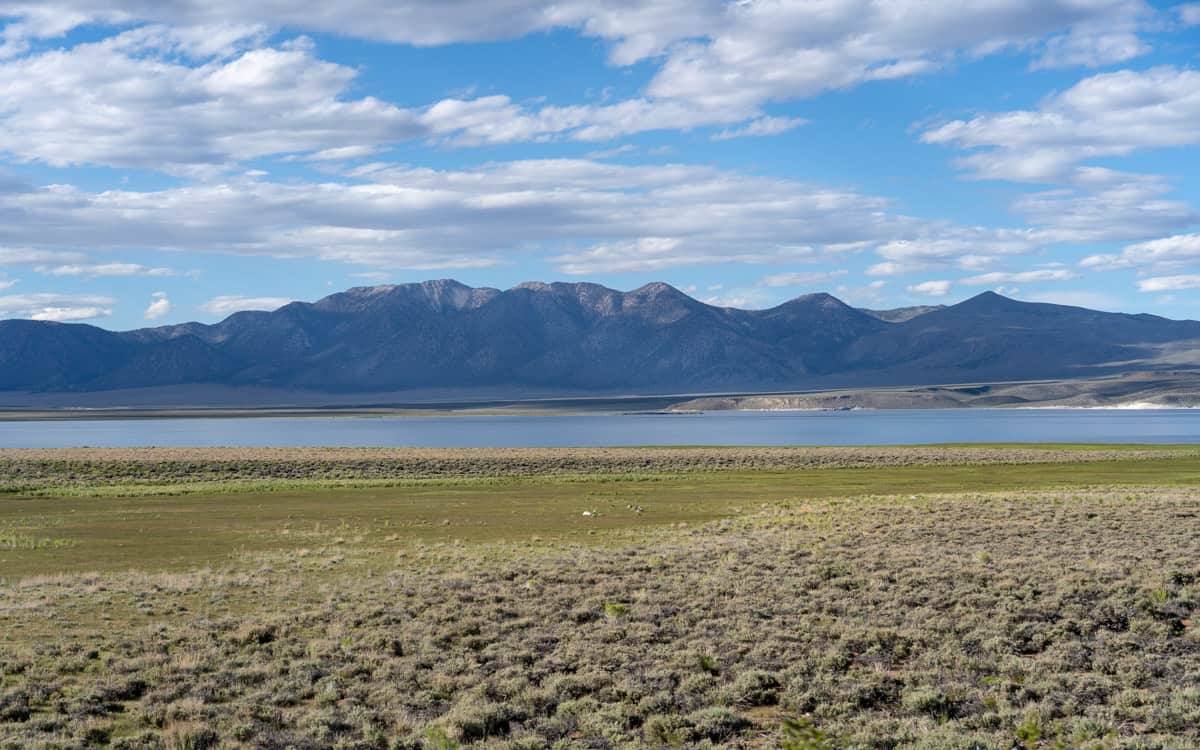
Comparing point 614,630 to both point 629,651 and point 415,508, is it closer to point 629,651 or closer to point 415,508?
point 629,651

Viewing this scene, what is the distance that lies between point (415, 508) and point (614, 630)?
80.9 ft

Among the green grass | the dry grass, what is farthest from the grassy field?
the green grass

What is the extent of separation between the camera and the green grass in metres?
26.5

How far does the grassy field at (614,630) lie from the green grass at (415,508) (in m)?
0.31

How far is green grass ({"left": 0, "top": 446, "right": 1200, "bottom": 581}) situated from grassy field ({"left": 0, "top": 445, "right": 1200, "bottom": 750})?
0.31m

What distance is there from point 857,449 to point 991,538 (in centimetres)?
6735

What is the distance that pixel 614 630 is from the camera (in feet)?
49.1

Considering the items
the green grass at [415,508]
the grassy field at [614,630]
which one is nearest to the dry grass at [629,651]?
the grassy field at [614,630]

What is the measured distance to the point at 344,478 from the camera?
57.9 metres

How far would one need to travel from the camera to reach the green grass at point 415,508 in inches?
1045

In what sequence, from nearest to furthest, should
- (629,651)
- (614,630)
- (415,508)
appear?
(629,651), (614,630), (415,508)

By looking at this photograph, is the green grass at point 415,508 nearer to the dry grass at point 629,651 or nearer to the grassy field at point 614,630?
the grassy field at point 614,630

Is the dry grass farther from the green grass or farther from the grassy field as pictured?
the green grass

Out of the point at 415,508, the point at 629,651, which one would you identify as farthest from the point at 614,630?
the point at 415,508
